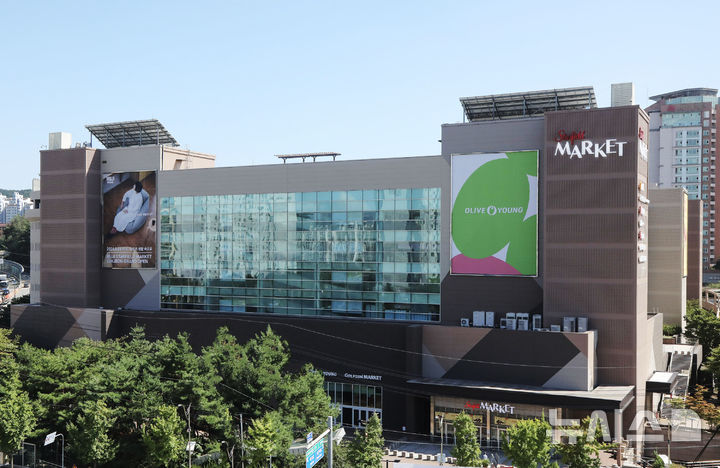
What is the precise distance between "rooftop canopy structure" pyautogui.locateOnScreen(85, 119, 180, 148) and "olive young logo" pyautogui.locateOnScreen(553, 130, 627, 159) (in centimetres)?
5146

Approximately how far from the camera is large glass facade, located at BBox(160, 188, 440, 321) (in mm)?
73500

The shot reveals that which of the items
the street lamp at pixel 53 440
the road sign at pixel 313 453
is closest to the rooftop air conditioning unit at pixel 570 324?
the road sign at pixel 313 453

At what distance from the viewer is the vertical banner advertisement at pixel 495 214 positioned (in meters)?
67.6

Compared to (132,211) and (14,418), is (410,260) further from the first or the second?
(14,418)

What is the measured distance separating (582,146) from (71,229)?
63.4 m

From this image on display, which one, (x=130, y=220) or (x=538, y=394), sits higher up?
(x=130, y=220)

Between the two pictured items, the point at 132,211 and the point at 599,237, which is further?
the point at 132,211

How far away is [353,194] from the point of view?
250 ft

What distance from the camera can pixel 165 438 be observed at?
48.0 metres

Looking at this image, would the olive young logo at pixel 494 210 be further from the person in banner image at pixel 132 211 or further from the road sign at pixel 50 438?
the road sign at pixel 50 438

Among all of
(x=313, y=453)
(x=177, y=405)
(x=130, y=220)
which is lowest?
(x=177, y=405)

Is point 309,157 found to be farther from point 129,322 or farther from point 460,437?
point 460,437

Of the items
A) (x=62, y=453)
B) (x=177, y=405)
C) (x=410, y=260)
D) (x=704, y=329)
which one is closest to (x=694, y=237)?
(x=704, y=329)

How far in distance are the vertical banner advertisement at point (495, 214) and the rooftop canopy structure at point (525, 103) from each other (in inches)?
238
